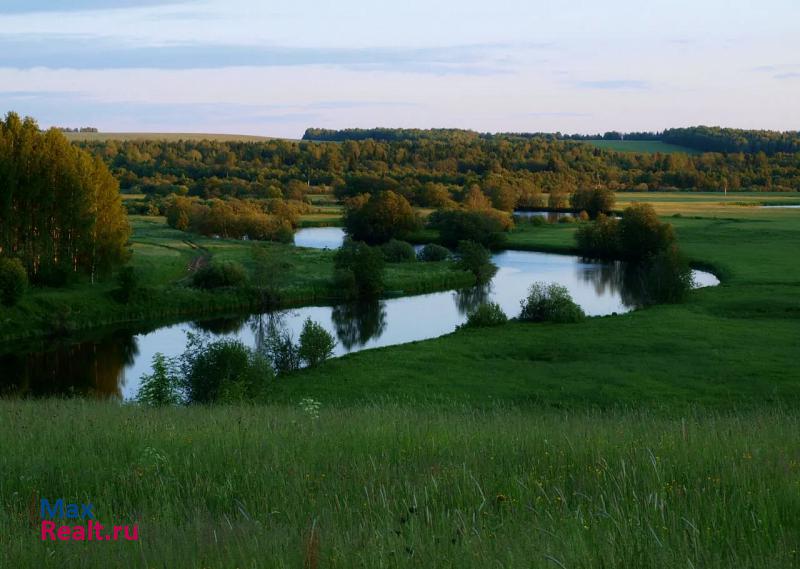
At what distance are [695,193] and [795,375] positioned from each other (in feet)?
356

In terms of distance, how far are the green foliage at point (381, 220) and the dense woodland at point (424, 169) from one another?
2336 cm

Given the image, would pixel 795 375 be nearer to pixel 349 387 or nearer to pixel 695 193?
pixel 349 387

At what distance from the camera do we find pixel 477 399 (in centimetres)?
2173

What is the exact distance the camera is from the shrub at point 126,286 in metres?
39.3

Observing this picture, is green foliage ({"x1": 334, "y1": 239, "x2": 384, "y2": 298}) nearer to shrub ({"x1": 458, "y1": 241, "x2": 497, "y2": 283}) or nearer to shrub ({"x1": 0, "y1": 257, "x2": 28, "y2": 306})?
shrub ({"x1": 458, "y1": 241, "x2": 497, "y2": 283})

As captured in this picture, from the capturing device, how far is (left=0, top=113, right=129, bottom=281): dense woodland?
38.6 m

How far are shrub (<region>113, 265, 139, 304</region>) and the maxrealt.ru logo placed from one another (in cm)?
3613

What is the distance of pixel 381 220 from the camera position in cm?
7312

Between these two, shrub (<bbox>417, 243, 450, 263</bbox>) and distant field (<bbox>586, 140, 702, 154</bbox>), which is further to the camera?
distant field (<bbox>586, 140, 702, 154</bbox>)

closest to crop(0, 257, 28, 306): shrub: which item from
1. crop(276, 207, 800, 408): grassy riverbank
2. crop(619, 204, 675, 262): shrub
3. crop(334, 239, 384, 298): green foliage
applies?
crop(276, 207, 800, 408): grassy riverbank

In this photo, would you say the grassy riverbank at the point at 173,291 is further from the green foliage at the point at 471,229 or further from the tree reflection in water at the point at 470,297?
the green foliage at the point at 471,229

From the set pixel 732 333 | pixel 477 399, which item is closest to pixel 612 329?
pixel 732 333

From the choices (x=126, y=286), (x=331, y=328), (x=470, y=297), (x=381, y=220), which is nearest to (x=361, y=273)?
(x=470, y=297)

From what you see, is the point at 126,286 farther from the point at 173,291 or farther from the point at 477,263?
the point at 477,263
